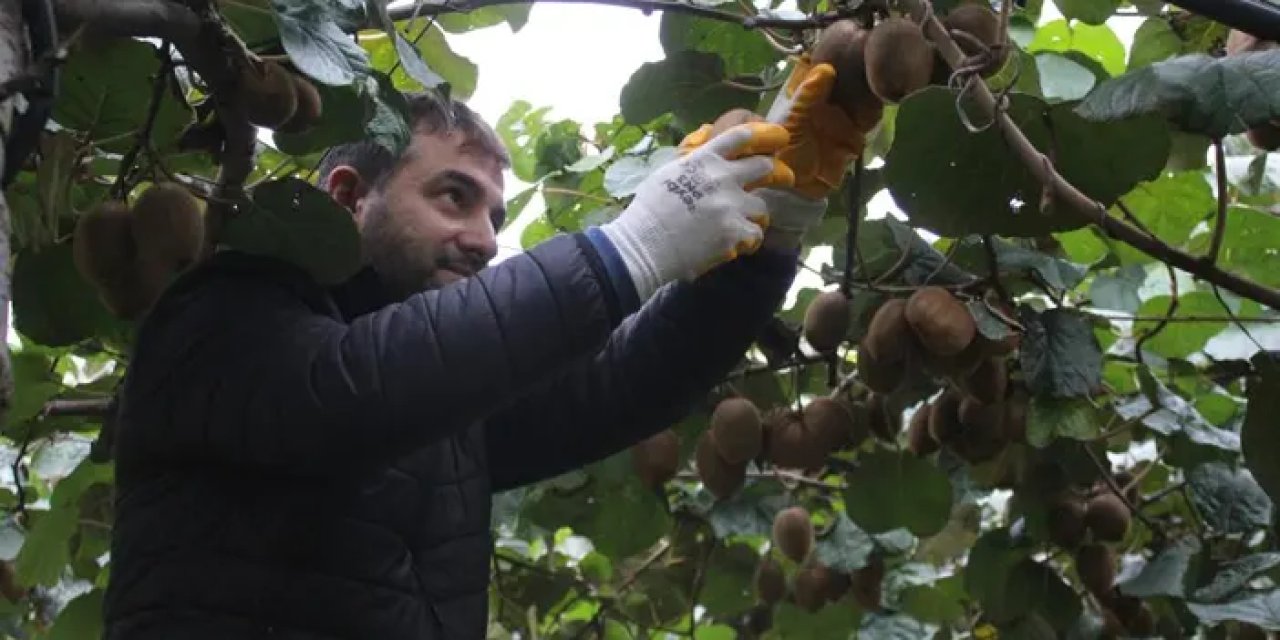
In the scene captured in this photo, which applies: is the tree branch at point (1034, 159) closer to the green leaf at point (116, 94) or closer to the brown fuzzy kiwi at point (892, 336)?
the brown fuzzy kiwi at point (892, 336)

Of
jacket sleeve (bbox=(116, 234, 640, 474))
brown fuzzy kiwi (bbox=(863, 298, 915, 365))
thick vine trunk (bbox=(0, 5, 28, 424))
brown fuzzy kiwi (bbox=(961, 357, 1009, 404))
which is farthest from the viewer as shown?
brown fuzzy kiwi (bbox=(961, 357, 1009, 404))

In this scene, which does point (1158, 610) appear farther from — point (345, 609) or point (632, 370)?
point (345, 609)

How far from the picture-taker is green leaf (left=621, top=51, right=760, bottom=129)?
1.64m

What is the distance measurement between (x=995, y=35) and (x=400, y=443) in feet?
1.99

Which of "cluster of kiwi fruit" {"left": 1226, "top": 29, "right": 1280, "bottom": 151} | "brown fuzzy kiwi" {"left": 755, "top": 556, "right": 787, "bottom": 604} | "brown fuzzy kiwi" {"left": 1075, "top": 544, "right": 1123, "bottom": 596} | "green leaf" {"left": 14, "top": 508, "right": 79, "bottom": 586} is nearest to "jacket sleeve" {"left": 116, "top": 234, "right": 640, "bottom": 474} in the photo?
"cluster of kiwi fruit" {"left": 1226, "top": 29, "right": 1280, "bottom": 151}

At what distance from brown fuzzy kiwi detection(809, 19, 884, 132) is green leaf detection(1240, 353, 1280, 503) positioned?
539mm

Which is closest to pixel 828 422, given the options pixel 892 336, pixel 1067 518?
pixel 892 336

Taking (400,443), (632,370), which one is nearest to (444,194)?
(632,370)

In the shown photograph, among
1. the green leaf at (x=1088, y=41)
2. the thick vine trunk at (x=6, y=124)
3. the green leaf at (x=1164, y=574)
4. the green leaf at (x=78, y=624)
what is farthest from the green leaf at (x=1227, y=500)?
the thick vine trunk at (x=6, y=124)

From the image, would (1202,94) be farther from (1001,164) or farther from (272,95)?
(272,95)

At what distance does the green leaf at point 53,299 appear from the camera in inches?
54.5

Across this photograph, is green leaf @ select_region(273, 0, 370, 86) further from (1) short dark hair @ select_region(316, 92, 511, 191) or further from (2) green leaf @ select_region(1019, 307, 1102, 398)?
(2) green leaf @ select_region(1019, 307, 1102, 398)

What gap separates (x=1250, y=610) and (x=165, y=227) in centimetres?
138

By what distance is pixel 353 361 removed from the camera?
1.21 meters
